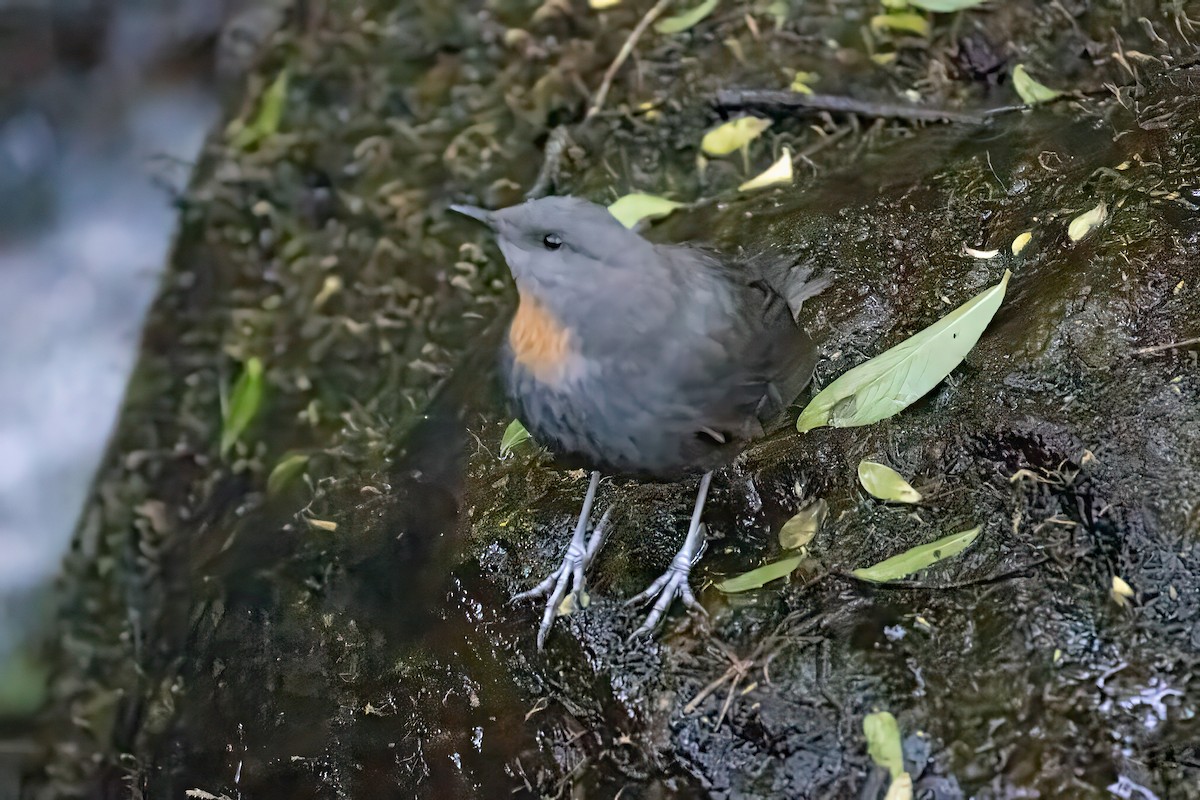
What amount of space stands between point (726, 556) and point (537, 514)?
73cm

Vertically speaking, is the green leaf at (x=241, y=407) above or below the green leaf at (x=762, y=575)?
below

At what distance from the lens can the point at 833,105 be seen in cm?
441

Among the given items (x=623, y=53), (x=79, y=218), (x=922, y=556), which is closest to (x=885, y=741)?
(x=922, y=556)

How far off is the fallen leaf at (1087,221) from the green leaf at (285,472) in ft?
11.5

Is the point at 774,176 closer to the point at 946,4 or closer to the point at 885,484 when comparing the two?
the point at 946,4

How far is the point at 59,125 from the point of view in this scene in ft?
17.5

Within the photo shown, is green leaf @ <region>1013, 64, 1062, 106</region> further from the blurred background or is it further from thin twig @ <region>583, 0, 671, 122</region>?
the blurred background

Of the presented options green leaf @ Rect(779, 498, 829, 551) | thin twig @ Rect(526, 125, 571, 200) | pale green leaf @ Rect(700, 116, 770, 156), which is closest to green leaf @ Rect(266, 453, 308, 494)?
thin twig @ Rect(526, 125, 571, 200)

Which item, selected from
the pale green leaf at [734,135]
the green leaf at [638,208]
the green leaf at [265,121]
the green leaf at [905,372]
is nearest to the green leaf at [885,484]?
the green leaf at [905,372]

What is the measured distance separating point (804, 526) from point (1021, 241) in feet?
4.69

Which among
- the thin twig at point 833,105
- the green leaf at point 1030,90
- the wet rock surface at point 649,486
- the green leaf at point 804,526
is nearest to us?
the wet rock surface at point 649,486

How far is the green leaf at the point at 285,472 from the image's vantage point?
4332mm

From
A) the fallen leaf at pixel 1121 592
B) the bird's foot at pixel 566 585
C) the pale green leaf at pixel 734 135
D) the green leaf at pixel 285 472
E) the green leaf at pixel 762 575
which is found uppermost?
the pale green leaf at pixel 734 135

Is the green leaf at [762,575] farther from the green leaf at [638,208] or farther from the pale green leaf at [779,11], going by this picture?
the pale green leaf at [779,11]
